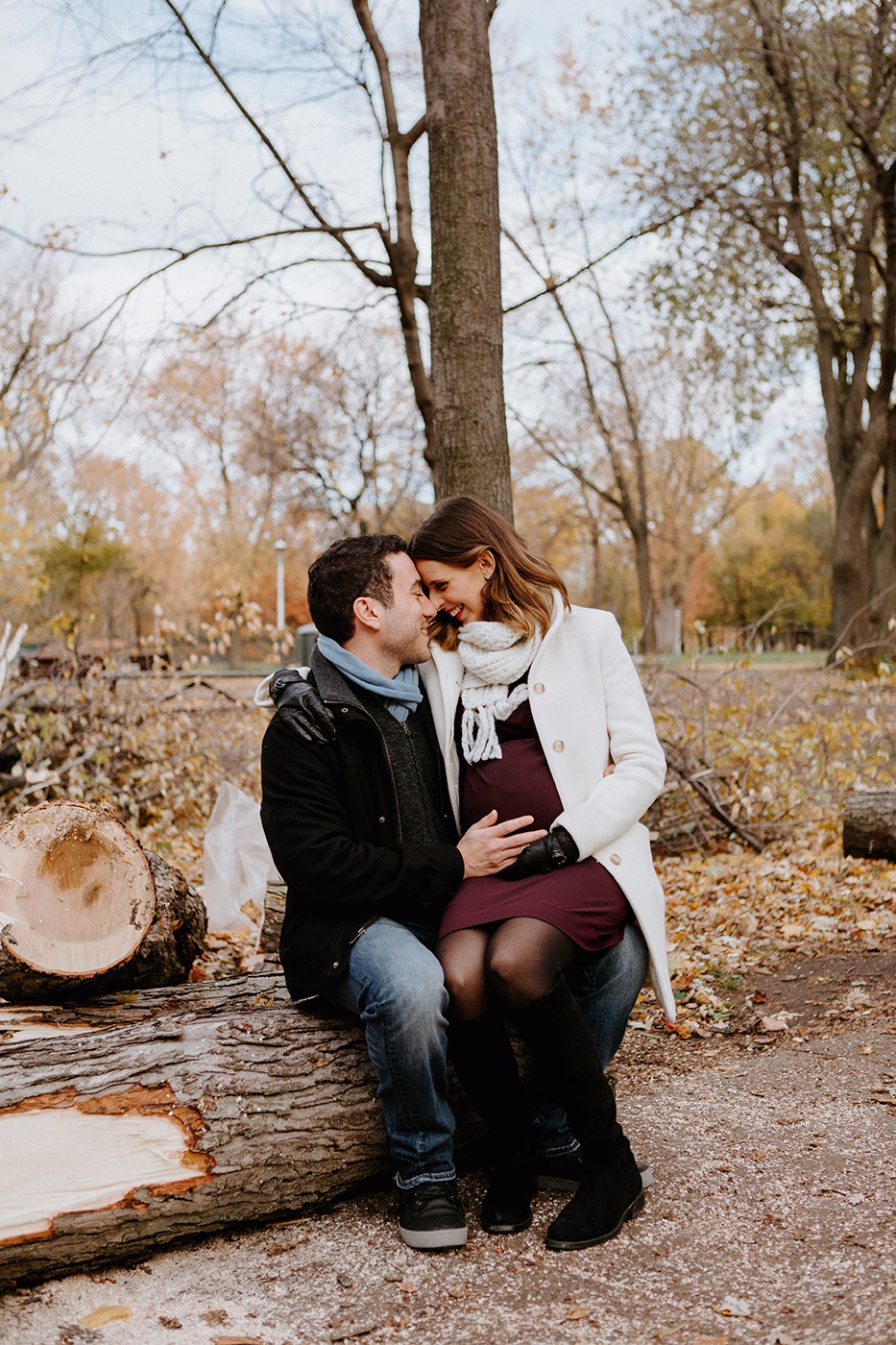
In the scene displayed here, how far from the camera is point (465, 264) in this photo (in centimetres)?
515

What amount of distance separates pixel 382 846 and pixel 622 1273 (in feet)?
3.64

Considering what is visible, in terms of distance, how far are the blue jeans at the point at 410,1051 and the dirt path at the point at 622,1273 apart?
0.68 feet

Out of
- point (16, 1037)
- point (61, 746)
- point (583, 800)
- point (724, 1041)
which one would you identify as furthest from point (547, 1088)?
point (61, 746)

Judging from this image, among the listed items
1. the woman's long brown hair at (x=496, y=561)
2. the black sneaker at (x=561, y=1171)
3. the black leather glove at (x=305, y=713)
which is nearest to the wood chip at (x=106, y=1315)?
the black sneaker at (x=561, y=1171)

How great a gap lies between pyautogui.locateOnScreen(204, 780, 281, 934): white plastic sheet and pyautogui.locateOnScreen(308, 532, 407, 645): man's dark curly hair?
2.44m

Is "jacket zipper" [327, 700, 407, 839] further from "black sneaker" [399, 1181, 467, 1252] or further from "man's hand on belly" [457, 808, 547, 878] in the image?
"black sneaker" [399, 1181, 467, 1252]

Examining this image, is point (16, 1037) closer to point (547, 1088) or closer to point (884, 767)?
point (547, 1088)

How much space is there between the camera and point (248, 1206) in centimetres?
266

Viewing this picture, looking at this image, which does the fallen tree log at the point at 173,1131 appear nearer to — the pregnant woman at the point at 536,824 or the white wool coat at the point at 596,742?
the pregnant woman at the point at 536,824

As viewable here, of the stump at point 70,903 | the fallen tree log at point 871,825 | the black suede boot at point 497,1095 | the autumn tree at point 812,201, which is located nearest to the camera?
the black suede boot at point 497,1095

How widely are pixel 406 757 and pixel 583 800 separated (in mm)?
495

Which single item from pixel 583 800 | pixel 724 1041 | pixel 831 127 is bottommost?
pixel 724 1041

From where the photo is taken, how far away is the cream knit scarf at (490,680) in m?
3.06

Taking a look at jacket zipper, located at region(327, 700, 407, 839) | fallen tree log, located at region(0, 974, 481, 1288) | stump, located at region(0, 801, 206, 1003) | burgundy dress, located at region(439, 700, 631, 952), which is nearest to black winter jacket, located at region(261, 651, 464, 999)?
jacket zipper, located at region(327, 700, 407, 839)
